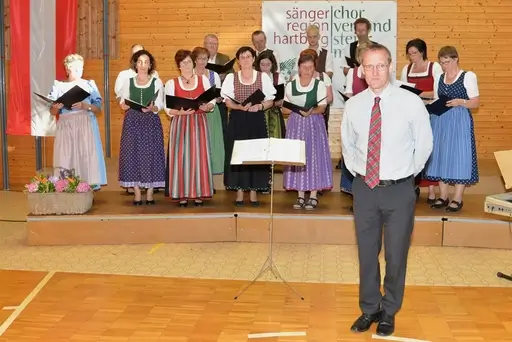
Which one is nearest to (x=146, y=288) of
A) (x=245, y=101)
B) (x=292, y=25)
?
(x=245, y=101)

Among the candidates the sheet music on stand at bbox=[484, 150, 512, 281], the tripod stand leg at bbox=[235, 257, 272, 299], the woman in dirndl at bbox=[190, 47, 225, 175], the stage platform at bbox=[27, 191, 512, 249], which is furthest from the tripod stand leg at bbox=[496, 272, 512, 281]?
the woman in dirndl at bbox=[190, 47, 225, 175]

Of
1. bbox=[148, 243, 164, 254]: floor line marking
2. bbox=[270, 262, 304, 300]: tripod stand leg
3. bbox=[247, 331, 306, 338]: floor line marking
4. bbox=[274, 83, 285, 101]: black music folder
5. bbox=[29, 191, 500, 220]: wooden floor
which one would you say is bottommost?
bbox=[247, 331, 306, 338]: floor line marking

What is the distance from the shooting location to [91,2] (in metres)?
8.40

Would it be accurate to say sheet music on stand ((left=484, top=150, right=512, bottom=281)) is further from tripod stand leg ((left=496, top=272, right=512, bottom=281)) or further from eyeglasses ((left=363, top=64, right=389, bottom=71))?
eyeglasses ((left=363, top=64, right=389, bottom=71))

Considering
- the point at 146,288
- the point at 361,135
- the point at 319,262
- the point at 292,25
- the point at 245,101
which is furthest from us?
the point at 292,25

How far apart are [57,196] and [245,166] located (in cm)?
155

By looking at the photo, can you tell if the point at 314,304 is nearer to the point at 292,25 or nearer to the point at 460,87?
the point at 460,87

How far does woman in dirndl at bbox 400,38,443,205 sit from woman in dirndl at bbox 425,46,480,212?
196mm

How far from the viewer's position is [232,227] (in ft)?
19.1

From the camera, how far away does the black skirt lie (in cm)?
592

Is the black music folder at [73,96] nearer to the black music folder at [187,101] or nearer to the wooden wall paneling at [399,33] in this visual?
the black music folder at [187,101]

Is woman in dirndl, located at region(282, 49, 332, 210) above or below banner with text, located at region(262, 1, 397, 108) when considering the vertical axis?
below

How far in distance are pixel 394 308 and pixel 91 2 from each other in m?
6.05

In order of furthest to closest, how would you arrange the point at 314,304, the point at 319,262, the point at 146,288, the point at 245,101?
the point at 245,101
the point at 319,262
the point at 146,288
the point at 314,304
